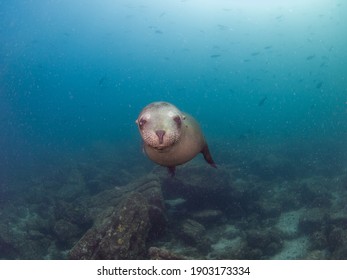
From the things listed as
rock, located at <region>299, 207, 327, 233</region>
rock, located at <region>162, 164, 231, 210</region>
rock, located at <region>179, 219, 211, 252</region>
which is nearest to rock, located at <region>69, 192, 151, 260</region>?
rock, located at <region>179, 219, 211, 252</region>

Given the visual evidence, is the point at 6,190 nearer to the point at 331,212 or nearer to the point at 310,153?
the point at 331,212

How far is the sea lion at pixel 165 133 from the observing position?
116 inches

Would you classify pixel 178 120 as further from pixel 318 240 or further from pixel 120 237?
pixel 318 240

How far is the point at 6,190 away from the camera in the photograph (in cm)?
1688

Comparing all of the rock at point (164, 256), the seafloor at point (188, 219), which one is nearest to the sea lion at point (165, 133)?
the rock at point (164, 256)

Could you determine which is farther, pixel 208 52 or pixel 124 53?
pixel 124 53

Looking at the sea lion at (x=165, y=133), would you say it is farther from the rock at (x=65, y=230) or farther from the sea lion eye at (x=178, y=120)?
the rock at (x=65, y=230)

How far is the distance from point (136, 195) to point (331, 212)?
5.71 metres

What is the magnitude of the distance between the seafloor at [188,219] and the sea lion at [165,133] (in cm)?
202

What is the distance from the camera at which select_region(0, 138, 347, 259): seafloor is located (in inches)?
250

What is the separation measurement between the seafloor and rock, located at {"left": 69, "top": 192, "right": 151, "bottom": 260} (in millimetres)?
19

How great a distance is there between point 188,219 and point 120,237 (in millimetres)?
3036

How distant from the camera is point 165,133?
297 cm
